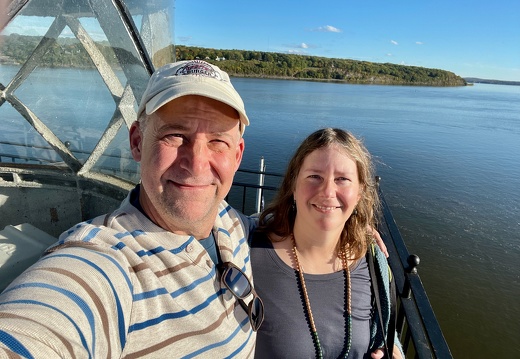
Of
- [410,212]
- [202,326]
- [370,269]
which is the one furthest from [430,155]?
[202,326]

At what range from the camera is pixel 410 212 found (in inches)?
485

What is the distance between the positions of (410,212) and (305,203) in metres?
11.1

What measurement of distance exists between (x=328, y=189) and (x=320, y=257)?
17.8 inches

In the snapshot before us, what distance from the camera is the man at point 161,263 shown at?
109 cm

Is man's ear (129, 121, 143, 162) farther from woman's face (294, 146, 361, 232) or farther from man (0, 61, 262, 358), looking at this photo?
woman's face (294, 146, 361, 232)

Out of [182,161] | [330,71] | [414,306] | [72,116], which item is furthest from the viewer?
[330,71]

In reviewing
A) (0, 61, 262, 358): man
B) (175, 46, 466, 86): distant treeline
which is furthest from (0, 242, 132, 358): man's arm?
(175, 46, 466, 86): distant treeline

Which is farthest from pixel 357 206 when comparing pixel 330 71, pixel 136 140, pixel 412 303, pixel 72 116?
pixel 330 71

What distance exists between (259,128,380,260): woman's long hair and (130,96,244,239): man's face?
32.5 inches

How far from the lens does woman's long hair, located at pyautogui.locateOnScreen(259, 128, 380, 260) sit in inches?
92.9

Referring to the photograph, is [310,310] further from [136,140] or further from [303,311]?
[136,140]

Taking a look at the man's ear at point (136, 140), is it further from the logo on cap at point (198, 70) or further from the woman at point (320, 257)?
the woman at point (320, 257)

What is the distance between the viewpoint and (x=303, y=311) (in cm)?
206

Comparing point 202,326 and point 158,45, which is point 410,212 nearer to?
point 158,45
